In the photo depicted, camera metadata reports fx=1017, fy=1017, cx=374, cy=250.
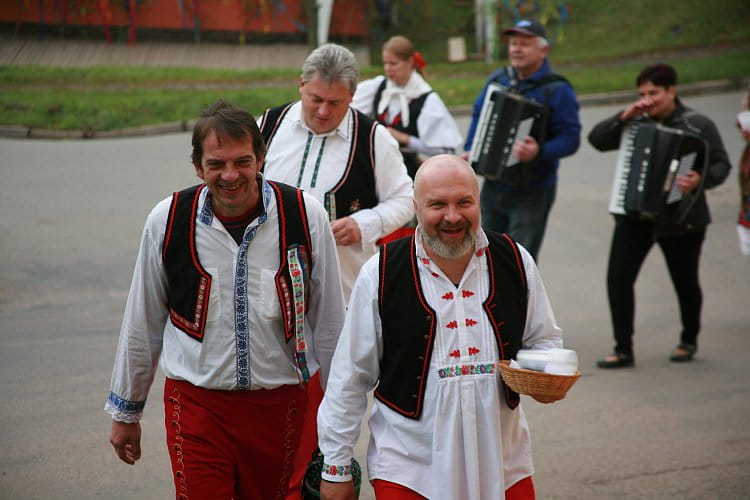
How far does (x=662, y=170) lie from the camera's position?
7.30 m

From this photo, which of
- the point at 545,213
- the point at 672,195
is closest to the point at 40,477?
the point at 545,213

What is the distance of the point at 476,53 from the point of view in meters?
25.1

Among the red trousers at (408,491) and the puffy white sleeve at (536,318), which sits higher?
the puffy white sleeve at (536,318)

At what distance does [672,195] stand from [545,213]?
0.92 meters

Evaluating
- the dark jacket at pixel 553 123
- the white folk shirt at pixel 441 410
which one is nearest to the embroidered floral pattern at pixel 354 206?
the white folk shirt at pixel 441 410

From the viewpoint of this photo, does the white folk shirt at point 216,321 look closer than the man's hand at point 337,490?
No

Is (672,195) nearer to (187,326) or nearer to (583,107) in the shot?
(187,326)

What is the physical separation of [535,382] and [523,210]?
4363 mm

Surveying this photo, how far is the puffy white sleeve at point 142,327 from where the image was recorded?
3.73 meters

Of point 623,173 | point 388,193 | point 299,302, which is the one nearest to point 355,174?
point 388,193

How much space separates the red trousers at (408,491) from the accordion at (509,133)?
409cm

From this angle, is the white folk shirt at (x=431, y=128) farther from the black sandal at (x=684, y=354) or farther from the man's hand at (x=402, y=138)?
Answer: the black sandal at (x=684, y=354)

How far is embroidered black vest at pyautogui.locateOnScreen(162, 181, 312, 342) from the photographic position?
3703mm

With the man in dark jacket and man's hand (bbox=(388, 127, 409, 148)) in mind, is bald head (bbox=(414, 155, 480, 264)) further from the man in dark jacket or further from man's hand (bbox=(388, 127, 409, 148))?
the man in dark jacket
